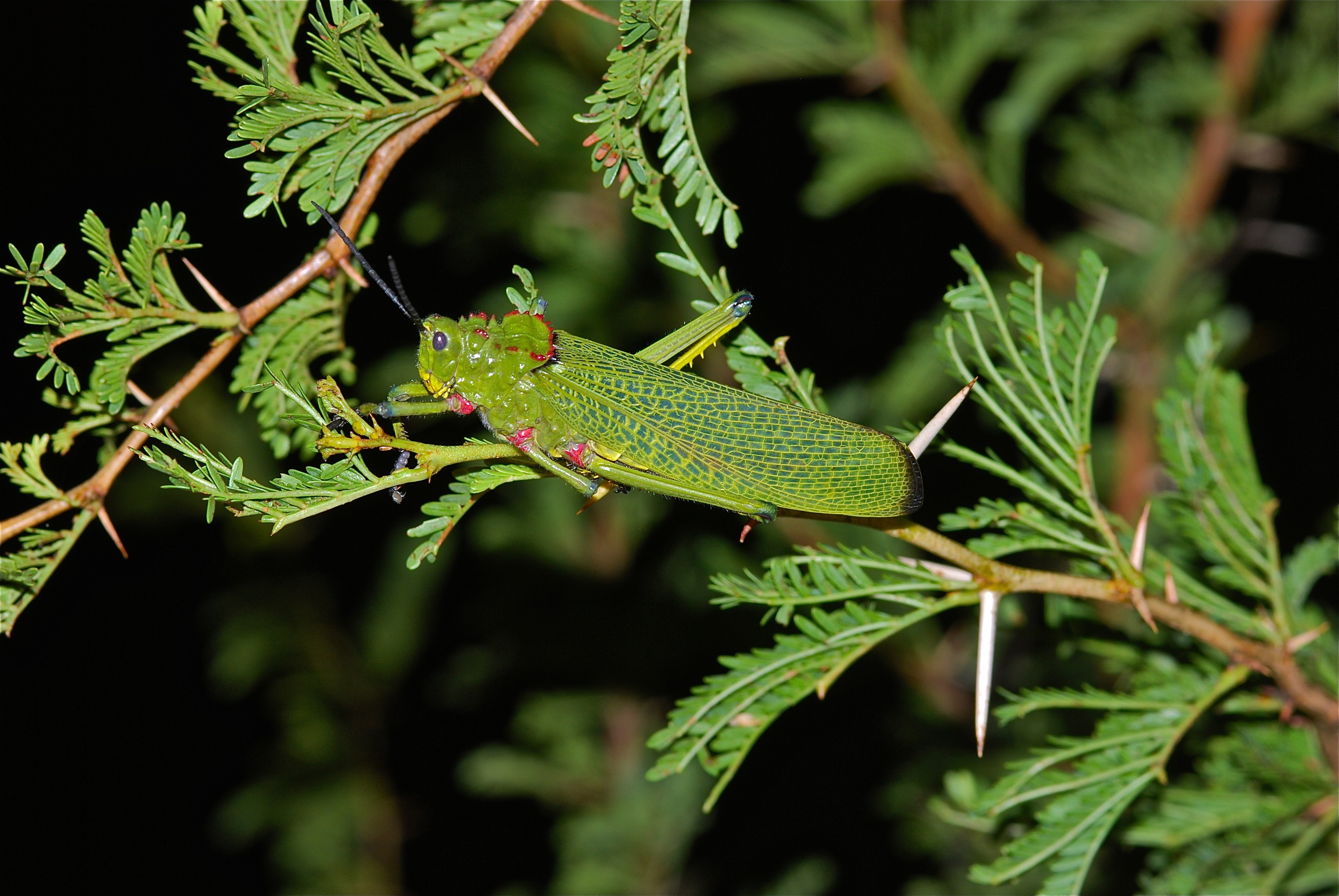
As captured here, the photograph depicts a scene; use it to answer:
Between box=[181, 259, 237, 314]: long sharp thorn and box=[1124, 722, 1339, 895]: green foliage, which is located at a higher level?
box=[181, 259, 237, 314]: long sharp thorn

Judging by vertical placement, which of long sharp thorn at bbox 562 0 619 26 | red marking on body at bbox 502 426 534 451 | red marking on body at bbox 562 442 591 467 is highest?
long sharp thorn at bbox 562 0 619 26

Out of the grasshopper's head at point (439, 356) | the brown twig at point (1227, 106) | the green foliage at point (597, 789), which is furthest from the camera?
the green foliage at point (597, 789)

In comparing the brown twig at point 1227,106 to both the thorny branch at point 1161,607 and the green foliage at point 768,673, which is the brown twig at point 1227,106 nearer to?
the thorny branch at point 1161,607

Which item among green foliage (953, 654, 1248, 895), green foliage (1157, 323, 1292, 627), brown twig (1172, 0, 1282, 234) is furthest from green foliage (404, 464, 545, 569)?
brown twig (1172, 0, 1282, 234)

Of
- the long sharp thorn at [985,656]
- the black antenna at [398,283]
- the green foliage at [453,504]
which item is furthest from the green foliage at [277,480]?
the long sharp thorn at [985,656]

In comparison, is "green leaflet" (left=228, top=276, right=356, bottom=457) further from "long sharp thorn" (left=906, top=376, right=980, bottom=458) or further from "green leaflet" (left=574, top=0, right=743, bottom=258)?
"long sharp thorn" (left=906, top=376, right=980, bottom=458)

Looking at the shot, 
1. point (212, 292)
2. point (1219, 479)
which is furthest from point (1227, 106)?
point (212, 292)
